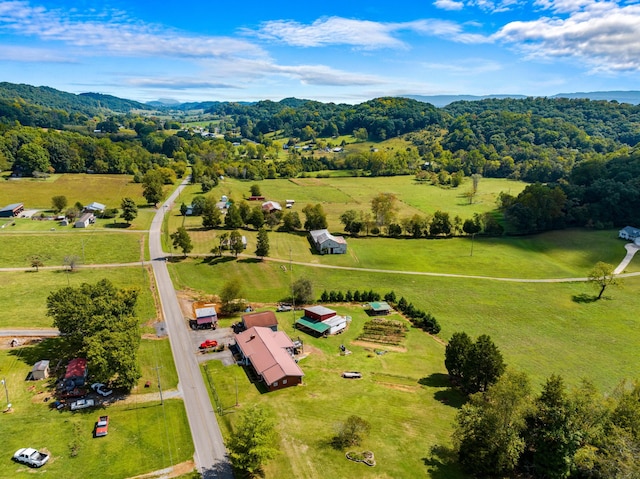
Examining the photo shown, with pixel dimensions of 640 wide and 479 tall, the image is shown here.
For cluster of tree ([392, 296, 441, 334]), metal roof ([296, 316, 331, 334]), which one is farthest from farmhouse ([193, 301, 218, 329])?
cluster of tree ([392, 296, 441, 334])

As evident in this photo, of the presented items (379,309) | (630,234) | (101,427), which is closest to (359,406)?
(101,427)

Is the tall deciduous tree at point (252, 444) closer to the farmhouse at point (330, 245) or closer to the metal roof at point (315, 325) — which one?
the metal roof at point (315, 325)

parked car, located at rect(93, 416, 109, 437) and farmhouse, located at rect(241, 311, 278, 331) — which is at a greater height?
farmhouse, located at rect(241, 311, 278, 331)

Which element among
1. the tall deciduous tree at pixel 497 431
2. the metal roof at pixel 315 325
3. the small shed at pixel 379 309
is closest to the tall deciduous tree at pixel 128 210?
the metal roof at pixel 315 325

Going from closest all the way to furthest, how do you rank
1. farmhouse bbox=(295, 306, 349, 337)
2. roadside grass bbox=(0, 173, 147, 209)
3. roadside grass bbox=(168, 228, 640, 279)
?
1. farmhouse bbox=(295, 306, 349, 337)
2. roadside grass bbox=(168, 228, 640, 279)
3. roadside grass bbox=(0, 173, 147, 209)

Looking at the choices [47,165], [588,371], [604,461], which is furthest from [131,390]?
[47,165]

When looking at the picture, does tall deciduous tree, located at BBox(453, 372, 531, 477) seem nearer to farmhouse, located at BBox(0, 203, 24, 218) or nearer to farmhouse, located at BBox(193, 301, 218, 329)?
farmhouse, located at BBox(193, 301, 218, 329)

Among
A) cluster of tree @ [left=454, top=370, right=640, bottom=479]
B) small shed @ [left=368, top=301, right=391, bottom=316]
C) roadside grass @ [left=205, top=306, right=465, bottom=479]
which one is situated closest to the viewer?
cluster of tree @ [left=454, top=370, right=640, bottom=479]
